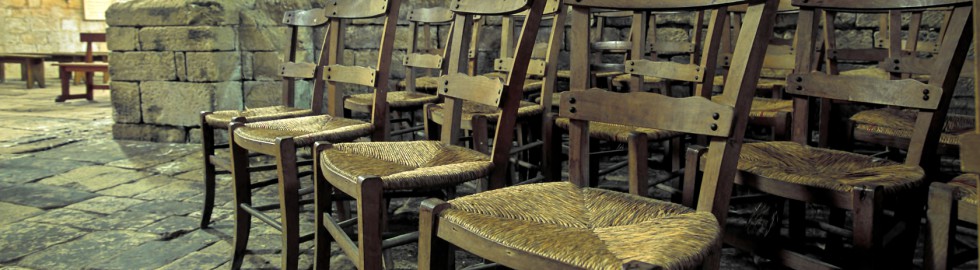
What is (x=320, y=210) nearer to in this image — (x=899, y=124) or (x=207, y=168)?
(x=207, y=168)

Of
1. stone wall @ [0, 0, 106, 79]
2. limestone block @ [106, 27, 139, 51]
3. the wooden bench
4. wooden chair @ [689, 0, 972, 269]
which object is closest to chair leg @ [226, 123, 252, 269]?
wooden chair @ [689, 0, 972, 269]

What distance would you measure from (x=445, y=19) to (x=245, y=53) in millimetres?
1567

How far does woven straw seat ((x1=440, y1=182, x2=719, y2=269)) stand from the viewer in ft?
3.23

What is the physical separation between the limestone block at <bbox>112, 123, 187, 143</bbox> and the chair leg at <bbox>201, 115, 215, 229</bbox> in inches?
82.0

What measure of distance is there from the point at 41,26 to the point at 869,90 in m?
12.0

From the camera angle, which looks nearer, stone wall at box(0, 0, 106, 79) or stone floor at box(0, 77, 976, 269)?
stone floor at box(0, 77, 976, 269)

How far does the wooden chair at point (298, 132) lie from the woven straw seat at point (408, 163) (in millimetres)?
173

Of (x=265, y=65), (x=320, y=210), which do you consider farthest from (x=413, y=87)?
(x=320, y=210)

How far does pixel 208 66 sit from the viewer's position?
427cm

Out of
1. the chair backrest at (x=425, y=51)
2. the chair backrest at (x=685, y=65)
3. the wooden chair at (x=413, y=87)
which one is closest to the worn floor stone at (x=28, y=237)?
the wooden chair at (x=413, y=87)

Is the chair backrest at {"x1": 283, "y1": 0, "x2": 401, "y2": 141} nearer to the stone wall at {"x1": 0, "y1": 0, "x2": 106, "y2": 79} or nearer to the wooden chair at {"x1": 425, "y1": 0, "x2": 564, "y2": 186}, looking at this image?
the wooden chair at {"x1": 425, "y1": 0, "x2": 564, "y2": 186}

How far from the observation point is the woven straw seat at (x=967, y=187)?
50.8 inches

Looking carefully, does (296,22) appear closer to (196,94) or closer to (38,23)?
(196,94)

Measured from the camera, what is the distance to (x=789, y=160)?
5.38 feet
